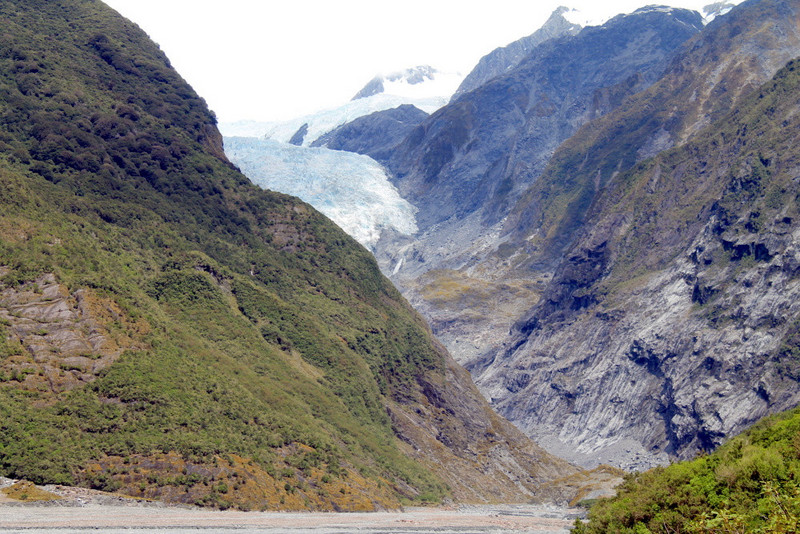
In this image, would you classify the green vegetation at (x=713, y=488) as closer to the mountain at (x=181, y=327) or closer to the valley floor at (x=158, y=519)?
the valley floor at (x=158, y=519)

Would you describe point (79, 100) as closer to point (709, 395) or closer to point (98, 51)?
point (98, 51)

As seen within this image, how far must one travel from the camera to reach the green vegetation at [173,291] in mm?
67750

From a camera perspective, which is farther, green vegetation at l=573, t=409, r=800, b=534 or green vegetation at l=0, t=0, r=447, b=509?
green vegetation at l=0, t=0, r=447, b=509

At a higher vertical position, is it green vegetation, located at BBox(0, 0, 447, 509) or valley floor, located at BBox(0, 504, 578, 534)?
green vegetation, located at BBox(0, 0, 447, 509)

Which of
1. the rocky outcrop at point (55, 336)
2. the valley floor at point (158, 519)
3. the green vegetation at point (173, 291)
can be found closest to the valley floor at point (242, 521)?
the valley floor at point (158, 519)

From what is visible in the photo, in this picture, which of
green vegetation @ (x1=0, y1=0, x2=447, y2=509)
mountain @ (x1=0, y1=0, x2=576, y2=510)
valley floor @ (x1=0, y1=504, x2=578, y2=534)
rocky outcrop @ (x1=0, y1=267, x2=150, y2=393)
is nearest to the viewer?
valley floor @ (x1=0, y1=504, x2=578, y2=534)

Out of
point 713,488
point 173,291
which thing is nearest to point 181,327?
point 173,291

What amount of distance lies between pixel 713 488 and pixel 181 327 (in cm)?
6825

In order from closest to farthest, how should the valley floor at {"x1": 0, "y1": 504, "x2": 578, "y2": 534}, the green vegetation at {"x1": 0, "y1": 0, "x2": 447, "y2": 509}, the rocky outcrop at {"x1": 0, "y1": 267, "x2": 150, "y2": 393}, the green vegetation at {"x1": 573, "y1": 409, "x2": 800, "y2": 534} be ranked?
1. the green vegetation at {"x1": 573, "y1": 409, "x2": 800, "y2": 534}
2. the valley floor at {"x1": 0, "y1": 504, "x2": 578, "y2": 534}
3. the rocky outcrop at {"x1": 0, "y1": 267, "x2": 150, "y2": 393}
4. the green vegetation at {"x1": 0, "y1": 0, "x2": 447, "y2": 509}

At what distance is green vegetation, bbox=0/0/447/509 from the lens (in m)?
67.8

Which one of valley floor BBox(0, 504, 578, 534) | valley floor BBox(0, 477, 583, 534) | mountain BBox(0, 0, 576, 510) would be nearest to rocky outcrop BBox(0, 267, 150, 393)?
mountain BBox(0, 0, 576, 510)

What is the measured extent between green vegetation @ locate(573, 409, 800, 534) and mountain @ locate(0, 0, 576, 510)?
35774 millimetres

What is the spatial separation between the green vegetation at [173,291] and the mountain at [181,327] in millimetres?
297

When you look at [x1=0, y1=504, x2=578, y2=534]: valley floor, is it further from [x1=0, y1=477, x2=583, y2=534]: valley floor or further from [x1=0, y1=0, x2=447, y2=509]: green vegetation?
[x1=0, y1=0, x2=447, y2=509]: green vegetation
